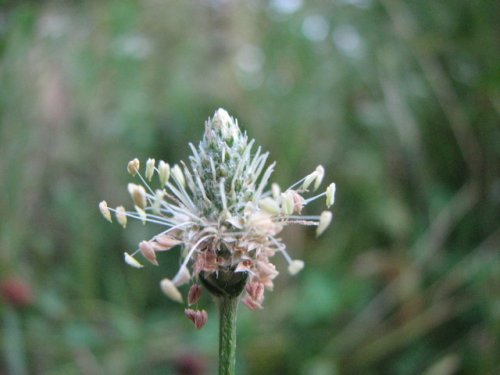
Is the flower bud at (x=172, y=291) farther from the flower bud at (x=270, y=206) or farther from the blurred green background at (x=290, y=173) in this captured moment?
the blurred green background at (x=290, y=173)

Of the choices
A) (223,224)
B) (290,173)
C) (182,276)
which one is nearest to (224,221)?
(223,224)

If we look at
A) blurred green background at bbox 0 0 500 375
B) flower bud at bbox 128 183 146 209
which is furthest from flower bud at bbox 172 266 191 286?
blurred green background at bbox 0 0 500 375

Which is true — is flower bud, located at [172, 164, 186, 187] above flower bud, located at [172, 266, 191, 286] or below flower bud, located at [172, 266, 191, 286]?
above

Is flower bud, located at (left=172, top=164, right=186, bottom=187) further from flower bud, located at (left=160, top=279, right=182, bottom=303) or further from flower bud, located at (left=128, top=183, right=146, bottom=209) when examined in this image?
flower bud, located at (left=160, top=279, right=182, bottom=303)

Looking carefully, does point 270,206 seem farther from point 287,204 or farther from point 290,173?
point 290,173

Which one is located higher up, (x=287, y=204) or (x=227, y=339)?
(x=287, y=204)
